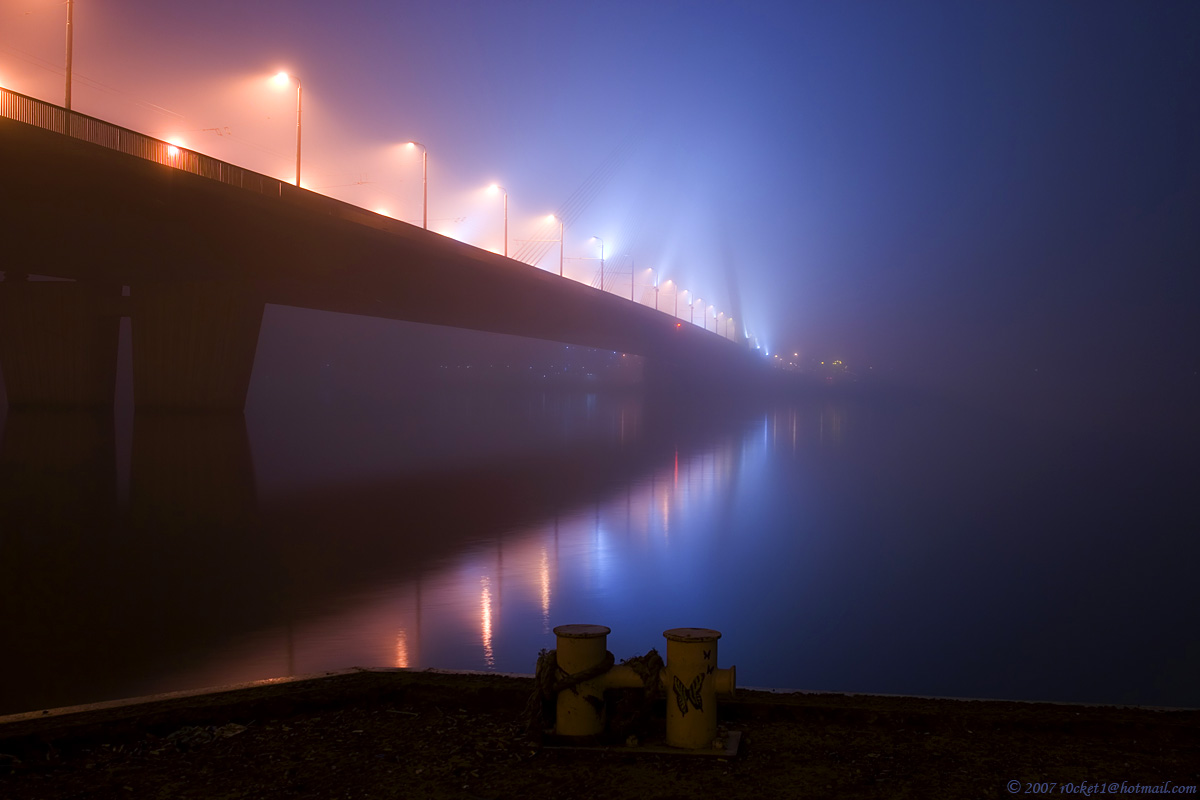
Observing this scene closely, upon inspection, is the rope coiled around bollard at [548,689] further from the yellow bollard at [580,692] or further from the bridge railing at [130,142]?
the bridge railing at [130,142]

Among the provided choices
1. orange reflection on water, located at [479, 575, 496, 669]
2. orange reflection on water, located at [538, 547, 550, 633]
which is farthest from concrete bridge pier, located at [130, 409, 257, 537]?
orange reflection on water, located at [479, 575, 496, 669]

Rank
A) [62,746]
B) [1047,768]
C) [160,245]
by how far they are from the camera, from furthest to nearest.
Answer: [160,245], [62,746], [1047,768]

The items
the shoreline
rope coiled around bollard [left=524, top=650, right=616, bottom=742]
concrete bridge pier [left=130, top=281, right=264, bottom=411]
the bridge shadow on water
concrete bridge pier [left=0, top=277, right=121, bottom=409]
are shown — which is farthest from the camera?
concrete bridge pier [left=0, top=277, right=121, bottom=409]

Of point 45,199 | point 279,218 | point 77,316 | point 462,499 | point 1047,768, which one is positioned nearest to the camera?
point 1047,768

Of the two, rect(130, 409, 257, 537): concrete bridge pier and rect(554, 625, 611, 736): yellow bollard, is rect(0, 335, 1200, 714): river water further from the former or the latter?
rect(554, 625, 611, 736): yellow bollard

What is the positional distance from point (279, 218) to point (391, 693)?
1217 inches

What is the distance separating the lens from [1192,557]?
15.2 m

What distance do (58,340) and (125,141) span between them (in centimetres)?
2396

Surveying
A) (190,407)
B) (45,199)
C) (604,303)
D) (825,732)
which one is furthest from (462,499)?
(604,303)

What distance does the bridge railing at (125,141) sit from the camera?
77.5 feet

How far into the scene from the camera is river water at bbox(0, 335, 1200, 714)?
28.6 feet

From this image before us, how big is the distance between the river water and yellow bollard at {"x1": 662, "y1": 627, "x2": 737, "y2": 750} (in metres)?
2.62

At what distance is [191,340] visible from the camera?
4569cm

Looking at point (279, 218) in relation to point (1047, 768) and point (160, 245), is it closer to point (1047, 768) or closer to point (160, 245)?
point (160, 245)
